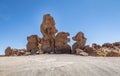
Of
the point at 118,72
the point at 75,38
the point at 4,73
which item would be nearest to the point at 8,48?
the point at 75,38

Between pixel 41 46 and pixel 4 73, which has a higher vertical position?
pixel 41 46

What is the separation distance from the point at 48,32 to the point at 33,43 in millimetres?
3613

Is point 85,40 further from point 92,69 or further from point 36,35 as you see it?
point 92,69

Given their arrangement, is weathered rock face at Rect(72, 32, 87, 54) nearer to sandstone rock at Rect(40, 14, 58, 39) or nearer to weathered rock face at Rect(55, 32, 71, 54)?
weathered rock face at Rect(55, 32, 71, 54)

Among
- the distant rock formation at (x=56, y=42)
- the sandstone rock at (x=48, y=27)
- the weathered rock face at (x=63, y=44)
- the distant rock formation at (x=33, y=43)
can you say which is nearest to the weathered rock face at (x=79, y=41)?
the distant rock formation at (x=56, y=42)

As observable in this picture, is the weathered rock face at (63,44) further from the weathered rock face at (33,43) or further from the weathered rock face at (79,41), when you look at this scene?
the weathered rock face at (33,43)

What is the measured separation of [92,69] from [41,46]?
63.2 ft

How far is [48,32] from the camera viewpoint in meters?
29.9

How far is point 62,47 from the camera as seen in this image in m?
28.8

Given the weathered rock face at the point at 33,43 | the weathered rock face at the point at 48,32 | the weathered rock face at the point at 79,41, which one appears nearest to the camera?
the weathered rock face at the point at 79,41

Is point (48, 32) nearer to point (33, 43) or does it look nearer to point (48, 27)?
point (48, 27)

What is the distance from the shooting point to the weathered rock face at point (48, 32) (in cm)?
2948

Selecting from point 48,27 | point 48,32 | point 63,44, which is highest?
point 48,27

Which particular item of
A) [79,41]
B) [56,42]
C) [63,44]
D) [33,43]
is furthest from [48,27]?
[79,41]
